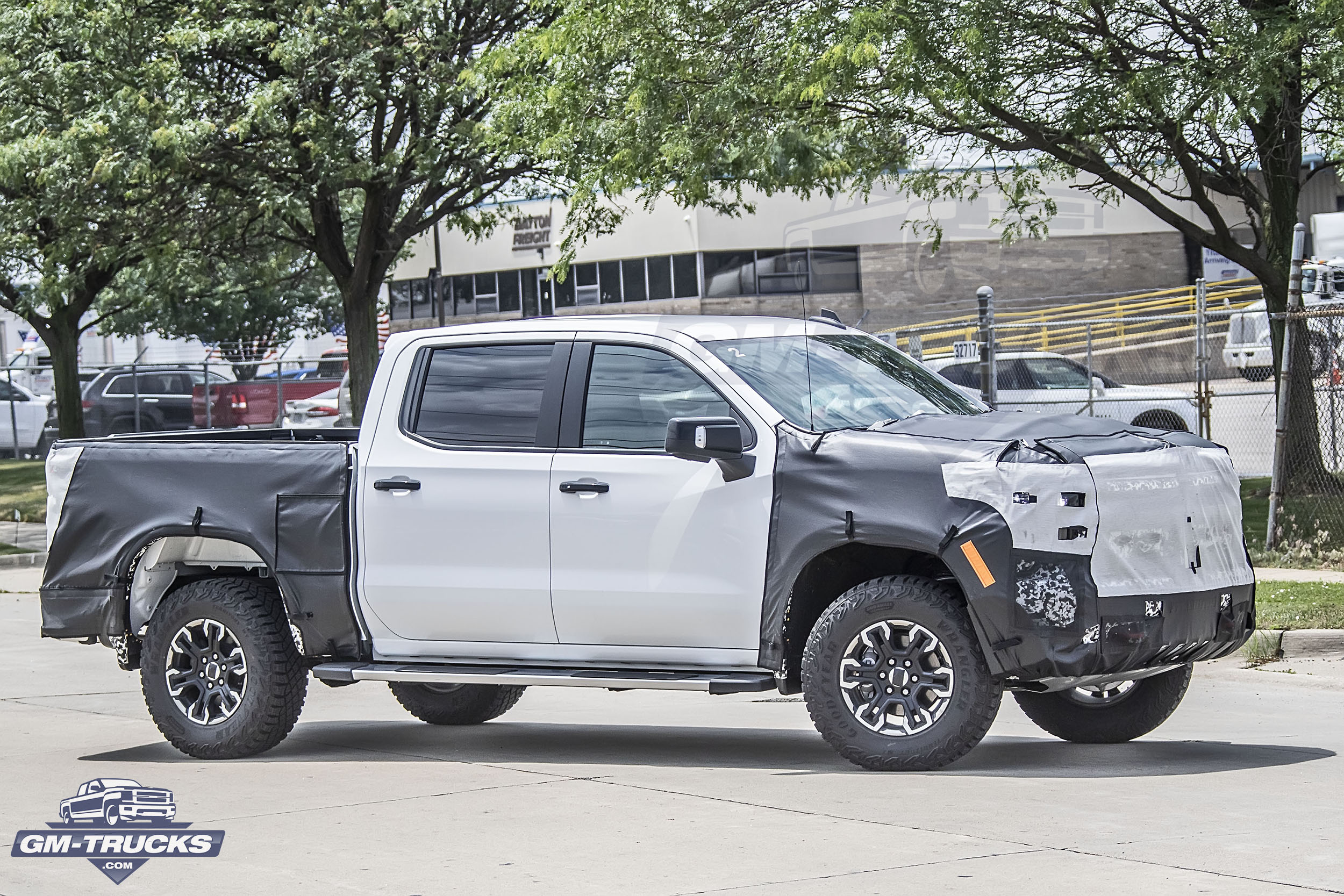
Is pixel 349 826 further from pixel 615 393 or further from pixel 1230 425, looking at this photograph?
pixel 1230 425

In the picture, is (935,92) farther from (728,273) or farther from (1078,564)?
(728,273)

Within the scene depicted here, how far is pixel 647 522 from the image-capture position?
305 inches

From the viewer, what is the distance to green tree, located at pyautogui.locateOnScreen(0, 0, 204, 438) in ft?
70.3

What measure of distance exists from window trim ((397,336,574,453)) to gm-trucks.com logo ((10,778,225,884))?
195 cm

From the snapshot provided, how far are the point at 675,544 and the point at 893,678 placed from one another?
1.10 meters

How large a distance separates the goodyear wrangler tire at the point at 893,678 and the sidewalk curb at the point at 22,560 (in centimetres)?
1626

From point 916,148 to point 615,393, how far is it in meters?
11.6

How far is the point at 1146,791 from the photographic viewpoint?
708 cm

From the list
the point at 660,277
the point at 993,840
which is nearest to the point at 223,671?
the point at 993,840

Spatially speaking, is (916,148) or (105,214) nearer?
(916,148)

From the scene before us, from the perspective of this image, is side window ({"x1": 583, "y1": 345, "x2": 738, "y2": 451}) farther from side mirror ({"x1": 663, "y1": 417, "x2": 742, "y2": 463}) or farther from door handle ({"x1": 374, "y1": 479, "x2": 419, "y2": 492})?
door handle ({"x1": 374, "y1": 479, "x2": 419, "y2": 492})

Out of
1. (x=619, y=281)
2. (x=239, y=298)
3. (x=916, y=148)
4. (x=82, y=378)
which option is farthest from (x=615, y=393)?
(x=239, y=298)

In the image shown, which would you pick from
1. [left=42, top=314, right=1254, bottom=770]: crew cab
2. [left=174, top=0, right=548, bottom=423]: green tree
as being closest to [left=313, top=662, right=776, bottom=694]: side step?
[left=42, top=314, right=1254, bottom=770]: crew cab

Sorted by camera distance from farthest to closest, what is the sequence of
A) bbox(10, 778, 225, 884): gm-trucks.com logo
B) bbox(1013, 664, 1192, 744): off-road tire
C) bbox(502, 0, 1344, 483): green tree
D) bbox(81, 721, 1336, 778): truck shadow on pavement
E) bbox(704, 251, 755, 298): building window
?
1. bbox(704, 251, 755, 298): building window
2. bbox(502, 0, 1344, 483): green tree
3. bbox(1013, 664, 1192, 744): off-road tire
4. bbox(81, 721, 1336, 778): truck shadow on pavement
5. bbox(10, 778, 225, 884): gm-trucks.com logo
